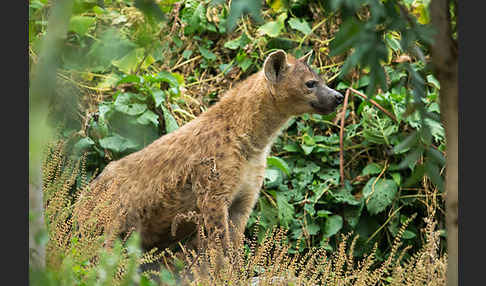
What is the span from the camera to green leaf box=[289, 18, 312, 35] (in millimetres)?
7113

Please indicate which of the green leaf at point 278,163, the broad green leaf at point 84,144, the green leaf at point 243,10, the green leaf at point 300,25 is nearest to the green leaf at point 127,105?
the broad green leaf at point 84,144

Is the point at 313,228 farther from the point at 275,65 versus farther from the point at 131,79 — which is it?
the point at 131,79

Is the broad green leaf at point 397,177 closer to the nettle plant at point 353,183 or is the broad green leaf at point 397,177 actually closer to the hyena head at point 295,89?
→ the nettle plant at point 353,183

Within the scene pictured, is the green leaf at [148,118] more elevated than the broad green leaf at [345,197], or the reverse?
the green leaf at [148,118]

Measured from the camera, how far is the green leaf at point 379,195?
245 inches

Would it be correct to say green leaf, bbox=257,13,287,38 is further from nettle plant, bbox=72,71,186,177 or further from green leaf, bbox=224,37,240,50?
nettle plant, bbox=72,71,186,177

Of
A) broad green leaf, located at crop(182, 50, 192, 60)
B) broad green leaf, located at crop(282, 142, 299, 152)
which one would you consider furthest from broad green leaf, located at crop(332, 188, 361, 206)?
broad green leaf, located at crop(182, 50, 192, 60)

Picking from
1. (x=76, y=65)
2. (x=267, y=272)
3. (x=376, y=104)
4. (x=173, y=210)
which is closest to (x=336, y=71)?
(x=376, y=104)

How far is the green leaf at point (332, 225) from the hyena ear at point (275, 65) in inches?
75.8

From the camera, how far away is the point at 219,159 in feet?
15.9

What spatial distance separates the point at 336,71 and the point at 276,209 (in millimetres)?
1938

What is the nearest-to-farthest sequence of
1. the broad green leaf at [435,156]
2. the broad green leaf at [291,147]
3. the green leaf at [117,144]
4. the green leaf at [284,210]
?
1. the broad green leaf at [435,156]
2. the green leaf at [117,144]
3. the green leaf at [284,210]
4. the broad green leaf at [291,147]

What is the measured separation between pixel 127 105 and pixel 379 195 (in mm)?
2833

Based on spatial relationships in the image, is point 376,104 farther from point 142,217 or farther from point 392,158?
point 142,217
